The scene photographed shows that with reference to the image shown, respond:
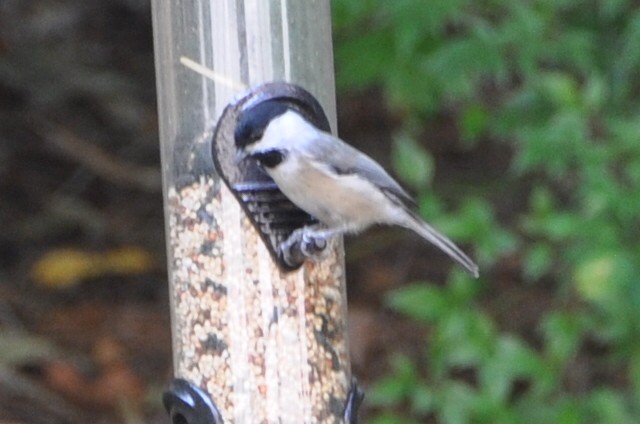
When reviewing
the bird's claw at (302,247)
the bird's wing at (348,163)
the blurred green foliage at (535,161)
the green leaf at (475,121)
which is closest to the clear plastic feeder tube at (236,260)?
the bird's claw at (302,247)

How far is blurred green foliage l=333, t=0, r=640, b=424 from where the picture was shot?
3.23 m

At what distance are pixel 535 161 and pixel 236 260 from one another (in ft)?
3.38

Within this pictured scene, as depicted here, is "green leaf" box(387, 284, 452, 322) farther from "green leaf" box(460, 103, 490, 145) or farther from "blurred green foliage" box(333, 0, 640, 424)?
"green leaf" box(460, 103, 490, 145)

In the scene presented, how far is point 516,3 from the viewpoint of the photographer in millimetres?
3348

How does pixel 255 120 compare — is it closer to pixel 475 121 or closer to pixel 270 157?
pixel 270 157

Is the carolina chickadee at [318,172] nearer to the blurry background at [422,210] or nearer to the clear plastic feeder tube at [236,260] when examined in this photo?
the clear plastic feeder tube at [236,260]

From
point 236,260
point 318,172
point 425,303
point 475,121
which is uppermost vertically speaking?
point 475,121

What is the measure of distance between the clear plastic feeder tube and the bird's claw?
35 millimetres

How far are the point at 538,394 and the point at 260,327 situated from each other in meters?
1.26

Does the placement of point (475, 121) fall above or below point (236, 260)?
above

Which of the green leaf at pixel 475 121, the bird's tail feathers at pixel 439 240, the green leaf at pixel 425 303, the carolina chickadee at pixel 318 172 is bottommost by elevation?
the green leaf at pixel 425 303

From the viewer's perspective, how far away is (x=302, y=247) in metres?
2.42

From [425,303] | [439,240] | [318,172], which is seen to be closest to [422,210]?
[425,303]

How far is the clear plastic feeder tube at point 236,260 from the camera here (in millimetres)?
2441
